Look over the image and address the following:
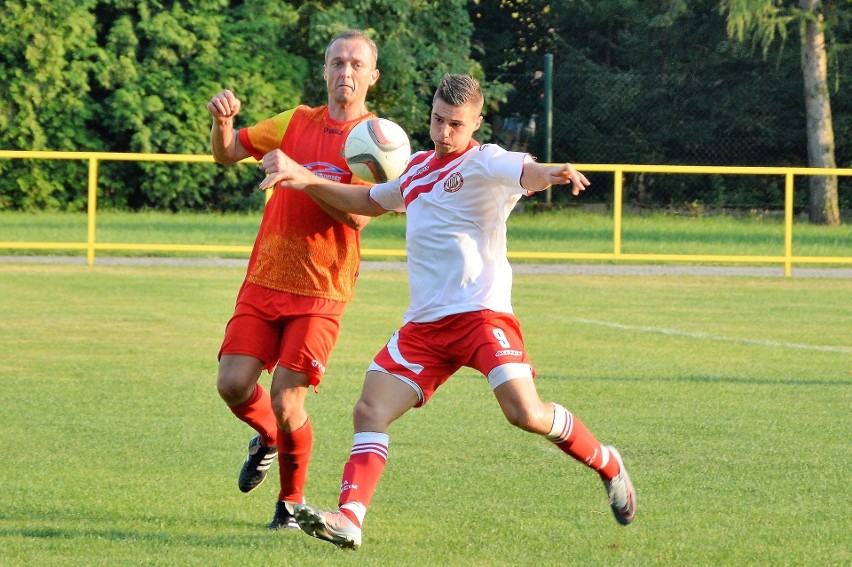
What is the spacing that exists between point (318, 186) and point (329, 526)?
141cm

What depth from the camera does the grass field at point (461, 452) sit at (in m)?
5.32

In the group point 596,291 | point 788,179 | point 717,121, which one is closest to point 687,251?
point 788,179

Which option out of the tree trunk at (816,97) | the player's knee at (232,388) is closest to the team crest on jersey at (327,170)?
the player's knee at (232,388)

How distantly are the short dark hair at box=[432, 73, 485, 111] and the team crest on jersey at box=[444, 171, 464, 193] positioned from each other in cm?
28

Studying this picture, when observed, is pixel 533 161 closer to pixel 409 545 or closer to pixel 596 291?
pixel 409 545

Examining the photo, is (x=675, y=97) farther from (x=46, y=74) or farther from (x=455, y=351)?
(x=455, y=351)

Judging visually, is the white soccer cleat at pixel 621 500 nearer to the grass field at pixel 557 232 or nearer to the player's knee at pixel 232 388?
the player's knee at pixel 232 388

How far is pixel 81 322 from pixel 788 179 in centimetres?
1118

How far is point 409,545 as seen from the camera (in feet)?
17.5

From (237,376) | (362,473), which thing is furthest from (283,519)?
(362,473)

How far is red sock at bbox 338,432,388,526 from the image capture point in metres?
4.96

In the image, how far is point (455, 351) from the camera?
5.37 meters

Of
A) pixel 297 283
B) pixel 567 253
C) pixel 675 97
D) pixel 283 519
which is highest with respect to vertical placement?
pixel 675 97

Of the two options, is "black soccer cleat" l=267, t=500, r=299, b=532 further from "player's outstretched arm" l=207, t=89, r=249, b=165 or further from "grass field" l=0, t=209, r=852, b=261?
"grass field" l=0, t=209, r=852, b=261
